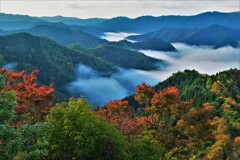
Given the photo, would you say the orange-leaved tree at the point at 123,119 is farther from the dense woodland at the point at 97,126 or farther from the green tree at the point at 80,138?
the green tree at the point at 80,138

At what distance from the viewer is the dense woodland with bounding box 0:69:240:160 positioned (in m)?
19.1

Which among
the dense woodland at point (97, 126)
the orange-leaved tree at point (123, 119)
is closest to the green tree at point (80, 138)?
the dense woodland at point (97, 126)

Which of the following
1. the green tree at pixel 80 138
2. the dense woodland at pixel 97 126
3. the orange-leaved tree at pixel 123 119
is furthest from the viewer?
the orange-leaved tree at pixel 123 119

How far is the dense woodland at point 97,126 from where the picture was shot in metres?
19.1

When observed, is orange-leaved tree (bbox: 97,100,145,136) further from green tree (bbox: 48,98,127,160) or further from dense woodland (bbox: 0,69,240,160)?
green tree (bbox: 48,98,127,160)

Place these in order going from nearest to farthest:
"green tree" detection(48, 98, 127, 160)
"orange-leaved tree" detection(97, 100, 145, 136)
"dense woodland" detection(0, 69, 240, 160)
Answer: "dense woodland" detection(0, 69, 240, 160), "green tree" detection(48, 98, 127, 160), "orange-leaved tree" detection(97, 100, 145, 136)

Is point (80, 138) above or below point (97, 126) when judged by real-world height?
below

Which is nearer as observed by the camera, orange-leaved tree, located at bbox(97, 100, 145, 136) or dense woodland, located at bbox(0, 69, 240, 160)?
dense woodland, located at bbox(0, 69, 240, 160)

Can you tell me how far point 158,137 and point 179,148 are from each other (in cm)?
258

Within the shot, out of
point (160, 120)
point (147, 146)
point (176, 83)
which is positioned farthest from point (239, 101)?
point (147, 146)

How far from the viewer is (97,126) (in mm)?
26250

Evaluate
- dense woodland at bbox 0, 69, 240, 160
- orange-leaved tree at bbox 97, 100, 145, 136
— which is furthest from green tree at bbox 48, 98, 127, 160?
orange-leaved tree at bbox 97, 100, 145, 136

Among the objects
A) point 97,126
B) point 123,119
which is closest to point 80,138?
point 97,126

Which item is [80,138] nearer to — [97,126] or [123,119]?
[97,126]
